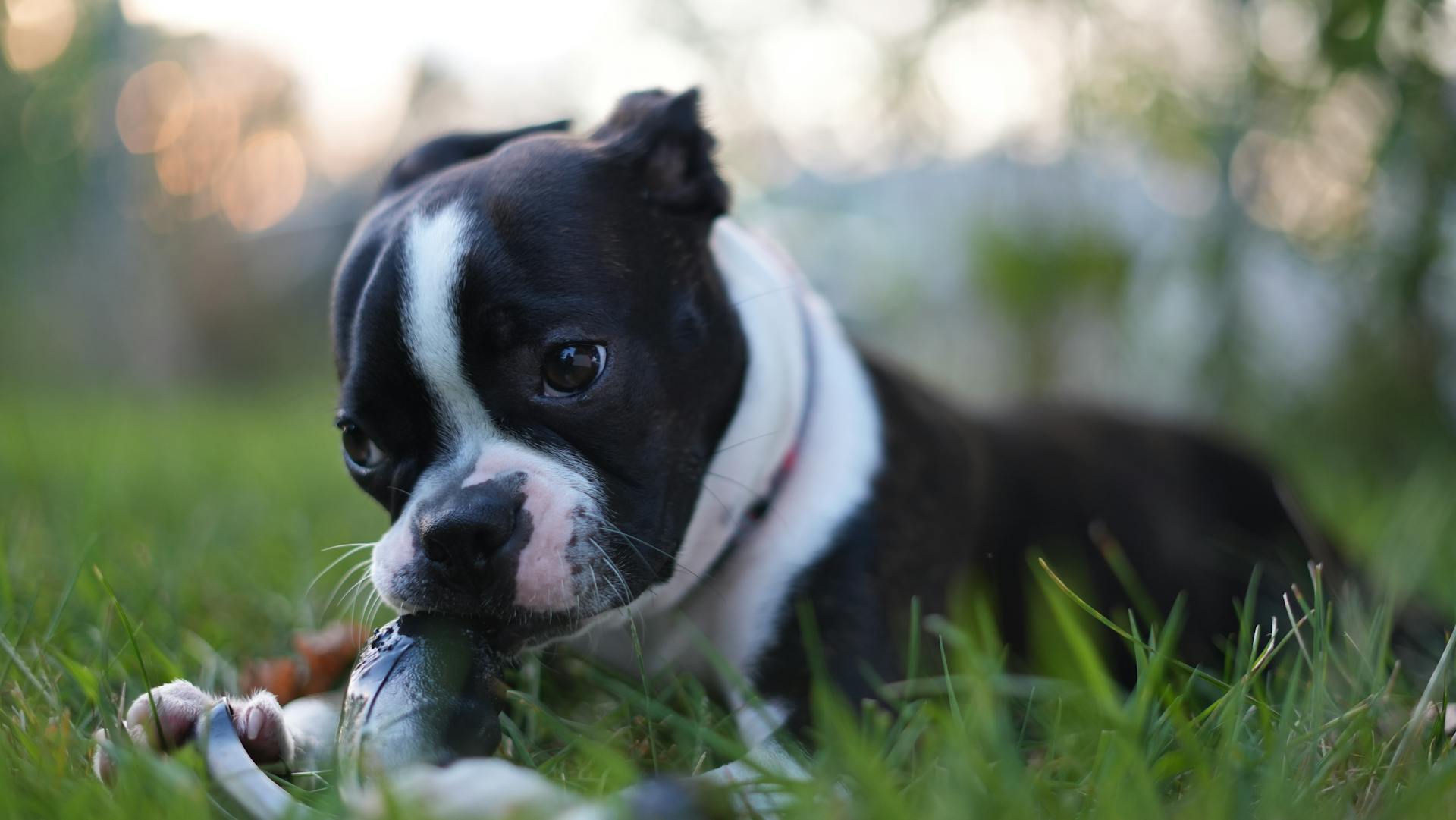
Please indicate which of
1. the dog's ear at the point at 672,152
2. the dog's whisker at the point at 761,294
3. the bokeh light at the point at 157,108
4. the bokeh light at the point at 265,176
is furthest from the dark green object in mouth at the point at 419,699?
the bokeh light at the point at 157,108

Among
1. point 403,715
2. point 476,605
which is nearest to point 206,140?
point 476,605

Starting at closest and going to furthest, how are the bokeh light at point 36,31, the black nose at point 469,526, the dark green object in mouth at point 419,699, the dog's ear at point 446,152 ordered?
1. the dark green object in mouth at point 419,699
2. the black nose at point 469,526
3. the dog's ear at point 446,152
4. the bokeh light at point 36,31

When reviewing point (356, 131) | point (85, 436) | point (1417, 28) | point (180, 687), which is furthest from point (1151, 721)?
point (356, 131)

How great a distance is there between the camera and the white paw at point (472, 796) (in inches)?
41.4

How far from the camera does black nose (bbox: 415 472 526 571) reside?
1612 millimetres

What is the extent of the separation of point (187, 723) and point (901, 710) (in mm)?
886

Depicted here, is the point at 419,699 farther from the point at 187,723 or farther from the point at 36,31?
the point at 36,31

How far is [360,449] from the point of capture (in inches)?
75.6

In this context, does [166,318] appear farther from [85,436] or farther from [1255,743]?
[1255,743]

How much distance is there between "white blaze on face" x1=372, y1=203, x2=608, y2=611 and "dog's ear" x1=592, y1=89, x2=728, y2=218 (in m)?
0.44

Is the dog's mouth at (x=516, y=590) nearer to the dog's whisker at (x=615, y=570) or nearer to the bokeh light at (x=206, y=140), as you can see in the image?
the dog's whisker at (x=615, y=570)

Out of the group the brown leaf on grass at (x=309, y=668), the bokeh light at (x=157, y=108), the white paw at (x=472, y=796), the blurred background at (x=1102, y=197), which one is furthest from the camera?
the bokeh light at (x=157, y=108)

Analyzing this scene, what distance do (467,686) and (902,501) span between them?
2.91 ft

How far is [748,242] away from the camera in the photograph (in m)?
2.37
